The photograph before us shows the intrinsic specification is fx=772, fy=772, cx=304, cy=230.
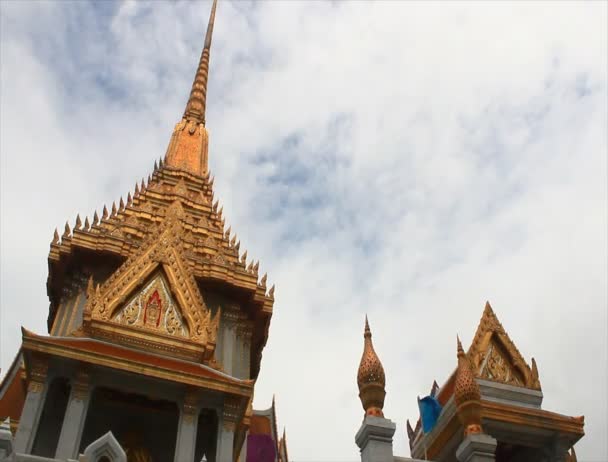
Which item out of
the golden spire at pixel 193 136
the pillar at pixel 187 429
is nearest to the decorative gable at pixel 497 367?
the pillar at pixel 187 429

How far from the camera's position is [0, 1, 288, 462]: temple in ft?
44.3

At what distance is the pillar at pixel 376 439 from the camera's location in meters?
10.2

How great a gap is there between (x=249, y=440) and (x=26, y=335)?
777cm

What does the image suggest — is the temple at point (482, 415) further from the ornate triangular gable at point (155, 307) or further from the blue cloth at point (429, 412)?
the ornate triangular gable at point (155, 307)

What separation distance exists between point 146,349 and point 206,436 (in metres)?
2.74

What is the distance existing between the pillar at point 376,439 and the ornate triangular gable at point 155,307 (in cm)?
595

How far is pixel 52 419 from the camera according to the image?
50.1 ft

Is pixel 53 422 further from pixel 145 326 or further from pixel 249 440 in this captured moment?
pixel 249 440

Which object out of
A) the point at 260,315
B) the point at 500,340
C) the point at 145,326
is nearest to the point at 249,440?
the point at 260,315

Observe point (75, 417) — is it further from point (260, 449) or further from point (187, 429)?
point (260, 449)

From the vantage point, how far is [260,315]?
2147 cm

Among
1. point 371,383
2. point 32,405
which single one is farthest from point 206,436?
point 371,383

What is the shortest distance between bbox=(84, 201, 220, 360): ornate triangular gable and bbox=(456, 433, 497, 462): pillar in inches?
251

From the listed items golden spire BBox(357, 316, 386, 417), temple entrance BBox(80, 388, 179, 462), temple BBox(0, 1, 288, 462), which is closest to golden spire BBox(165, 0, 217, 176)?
temple BBox(0, 1, 288, 462)
